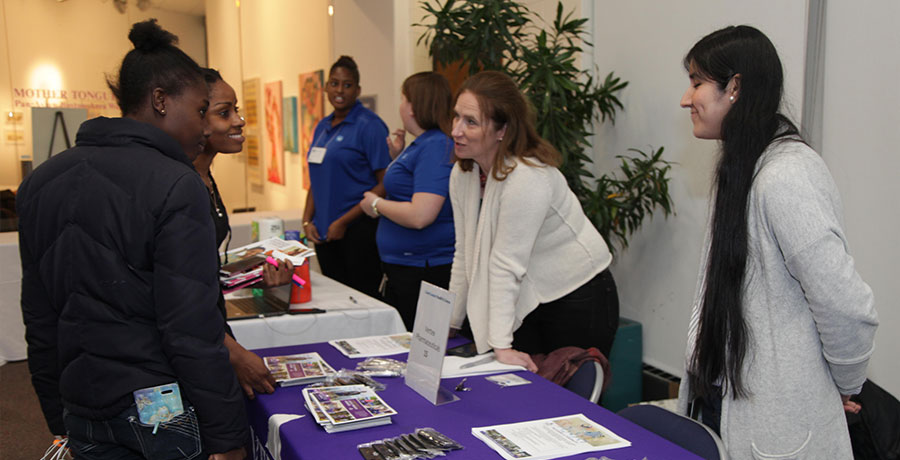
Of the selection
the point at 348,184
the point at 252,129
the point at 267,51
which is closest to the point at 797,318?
the point at 348,184

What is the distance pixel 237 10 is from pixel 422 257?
181 inches

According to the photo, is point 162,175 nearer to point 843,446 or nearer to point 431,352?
point 431,352

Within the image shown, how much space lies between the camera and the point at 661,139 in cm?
345

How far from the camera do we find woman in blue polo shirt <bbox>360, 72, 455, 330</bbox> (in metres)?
2.80

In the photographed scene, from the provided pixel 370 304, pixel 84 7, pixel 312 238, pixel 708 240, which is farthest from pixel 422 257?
pixel 84 7

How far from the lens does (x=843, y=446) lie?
1440mm

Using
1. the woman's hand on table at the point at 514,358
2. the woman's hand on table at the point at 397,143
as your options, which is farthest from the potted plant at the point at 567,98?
the woman's hand on table at the point at 514,358

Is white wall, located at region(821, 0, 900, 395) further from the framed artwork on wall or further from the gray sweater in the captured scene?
the framed artwork on wall

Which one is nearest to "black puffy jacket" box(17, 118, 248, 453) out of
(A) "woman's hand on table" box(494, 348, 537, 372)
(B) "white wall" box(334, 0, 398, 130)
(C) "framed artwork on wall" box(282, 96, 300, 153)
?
(A) "woman's hand on table" box(494, 348, 537, 372)

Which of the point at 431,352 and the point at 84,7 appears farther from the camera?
the point at 84,7

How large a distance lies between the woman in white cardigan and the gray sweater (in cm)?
68

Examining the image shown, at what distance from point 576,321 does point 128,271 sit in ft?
4.40

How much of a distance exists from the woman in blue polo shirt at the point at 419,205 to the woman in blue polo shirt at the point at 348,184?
582 millimetres

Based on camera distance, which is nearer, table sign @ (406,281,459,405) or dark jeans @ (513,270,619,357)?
table sign @ (406,281,459,405)
